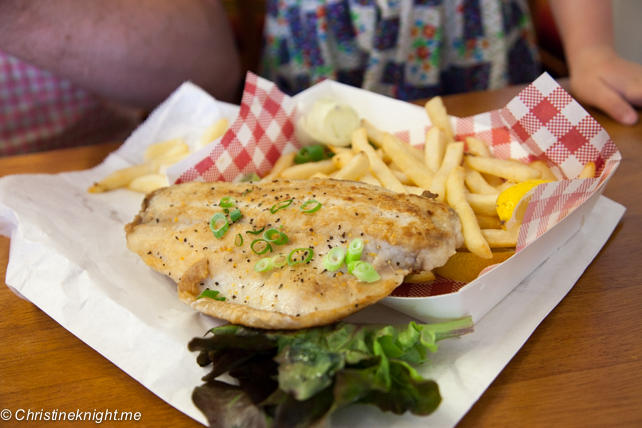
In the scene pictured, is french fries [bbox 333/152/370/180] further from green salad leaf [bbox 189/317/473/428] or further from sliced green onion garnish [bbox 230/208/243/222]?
green salad leaf [bbox 189/317/473/428]

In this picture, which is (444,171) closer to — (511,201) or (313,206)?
(511,201)

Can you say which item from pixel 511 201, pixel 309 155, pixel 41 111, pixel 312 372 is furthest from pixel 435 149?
pixel 41 111

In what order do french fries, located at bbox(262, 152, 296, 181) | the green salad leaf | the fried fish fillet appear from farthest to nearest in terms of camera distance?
french fries, located at bbox(262, 152, 296, 181)
the fried fish fillet
the green salad leaf

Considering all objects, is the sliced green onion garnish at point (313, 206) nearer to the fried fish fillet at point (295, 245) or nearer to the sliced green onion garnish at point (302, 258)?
the fried fish fillet at point (295, 245)

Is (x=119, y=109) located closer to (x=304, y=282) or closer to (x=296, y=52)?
(x=296, y=52)

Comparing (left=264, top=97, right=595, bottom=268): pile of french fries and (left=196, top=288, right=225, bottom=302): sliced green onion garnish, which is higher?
(left=264, top=97, right=595, bottom=268): pile of french fries

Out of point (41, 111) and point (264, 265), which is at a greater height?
point (264, 265)

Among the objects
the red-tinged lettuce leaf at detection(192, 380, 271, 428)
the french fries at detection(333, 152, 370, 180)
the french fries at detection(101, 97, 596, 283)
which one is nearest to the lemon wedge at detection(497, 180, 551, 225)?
the french fries at detection(101, 97, 596, 283)
